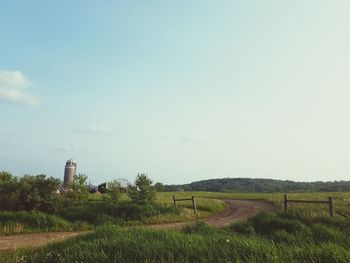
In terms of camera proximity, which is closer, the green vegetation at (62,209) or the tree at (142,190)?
the green vegetation at (62,209)

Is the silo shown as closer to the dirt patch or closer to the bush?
→ the dirt patch

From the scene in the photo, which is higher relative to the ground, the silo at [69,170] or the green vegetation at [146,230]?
the silo at [69,170]

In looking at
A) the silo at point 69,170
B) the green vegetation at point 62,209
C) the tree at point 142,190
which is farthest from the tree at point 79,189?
the silo at point 69,170

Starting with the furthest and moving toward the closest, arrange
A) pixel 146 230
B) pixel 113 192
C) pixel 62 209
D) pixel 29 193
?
pixel 113 192, pixel 62 209, pixel 29 193, pixel 146 230

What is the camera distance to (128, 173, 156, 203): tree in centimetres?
3281

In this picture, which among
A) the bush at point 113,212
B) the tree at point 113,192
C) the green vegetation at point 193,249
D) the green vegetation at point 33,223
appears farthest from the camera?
the tree at point 113,192

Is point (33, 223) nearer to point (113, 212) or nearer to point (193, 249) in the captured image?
point (113, 212)

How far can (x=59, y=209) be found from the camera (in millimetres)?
28453

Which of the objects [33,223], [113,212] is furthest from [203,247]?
[113,212]

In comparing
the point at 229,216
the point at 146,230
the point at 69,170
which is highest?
the point at 69,170

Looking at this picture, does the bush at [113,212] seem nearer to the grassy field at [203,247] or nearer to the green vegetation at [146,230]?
the green vegetation at [146,230]

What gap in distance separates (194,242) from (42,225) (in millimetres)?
16027

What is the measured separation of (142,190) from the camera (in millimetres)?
33125

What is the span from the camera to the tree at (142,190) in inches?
1292
